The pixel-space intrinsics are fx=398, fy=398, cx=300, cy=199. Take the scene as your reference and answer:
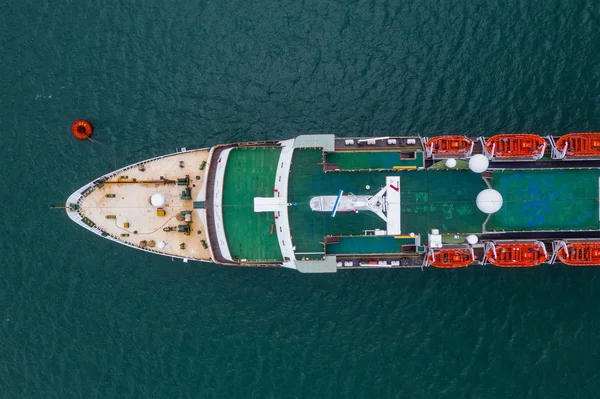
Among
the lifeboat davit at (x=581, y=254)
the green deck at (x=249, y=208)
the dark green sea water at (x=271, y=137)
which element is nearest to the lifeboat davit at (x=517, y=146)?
the dark green sea water at (x=271, y=137)

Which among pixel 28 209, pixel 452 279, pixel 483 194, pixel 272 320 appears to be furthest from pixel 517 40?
pixel 28 209

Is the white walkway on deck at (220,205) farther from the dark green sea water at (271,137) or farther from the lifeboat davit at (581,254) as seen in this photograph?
the lifeboat davit at (581,254)

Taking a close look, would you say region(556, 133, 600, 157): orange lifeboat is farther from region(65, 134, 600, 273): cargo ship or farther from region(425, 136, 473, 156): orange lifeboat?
region(425, 136, 473, 156): orange lifeboat

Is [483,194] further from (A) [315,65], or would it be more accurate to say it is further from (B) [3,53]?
(B) [3,53]

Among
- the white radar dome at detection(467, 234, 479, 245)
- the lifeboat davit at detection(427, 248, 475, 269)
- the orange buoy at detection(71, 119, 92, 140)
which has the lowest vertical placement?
the lifeboat davit at detection(427, 248, 475, 269)

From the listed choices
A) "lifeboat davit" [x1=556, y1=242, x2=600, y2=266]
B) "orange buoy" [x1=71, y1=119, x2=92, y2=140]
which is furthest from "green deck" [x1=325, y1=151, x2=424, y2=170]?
"orange buoy" [x1=71, y1=119, x2=92, y2=140]

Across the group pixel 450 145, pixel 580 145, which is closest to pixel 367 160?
pixel 450 145
